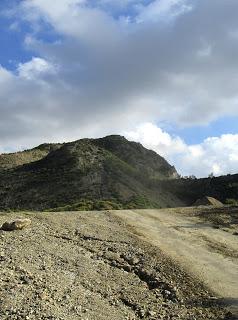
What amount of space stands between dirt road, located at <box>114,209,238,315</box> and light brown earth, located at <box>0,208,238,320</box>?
4 centimetres

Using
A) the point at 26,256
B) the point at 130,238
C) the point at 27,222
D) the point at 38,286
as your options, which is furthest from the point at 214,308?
the point at 27,222

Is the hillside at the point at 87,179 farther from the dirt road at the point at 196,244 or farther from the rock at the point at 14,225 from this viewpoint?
the rock at the point at 14,225

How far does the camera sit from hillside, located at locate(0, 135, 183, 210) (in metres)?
39.8

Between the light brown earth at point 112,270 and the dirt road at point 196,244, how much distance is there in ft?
0.12

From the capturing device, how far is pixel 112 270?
16625 millimetres

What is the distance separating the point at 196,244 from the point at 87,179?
75.3ft

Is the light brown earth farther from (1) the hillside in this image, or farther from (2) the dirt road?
(1) the hillside

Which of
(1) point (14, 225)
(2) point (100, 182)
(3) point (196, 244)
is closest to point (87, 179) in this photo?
(2) point (100, 182)

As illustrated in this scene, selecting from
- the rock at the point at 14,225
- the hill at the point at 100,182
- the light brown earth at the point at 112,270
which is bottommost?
the light brown earth at the point at 112,270

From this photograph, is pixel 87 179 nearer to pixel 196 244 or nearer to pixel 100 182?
pixel 100 182

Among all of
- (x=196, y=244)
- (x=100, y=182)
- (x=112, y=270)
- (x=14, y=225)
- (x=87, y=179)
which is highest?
(x=87, y=179)

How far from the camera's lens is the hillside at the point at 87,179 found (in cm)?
3975

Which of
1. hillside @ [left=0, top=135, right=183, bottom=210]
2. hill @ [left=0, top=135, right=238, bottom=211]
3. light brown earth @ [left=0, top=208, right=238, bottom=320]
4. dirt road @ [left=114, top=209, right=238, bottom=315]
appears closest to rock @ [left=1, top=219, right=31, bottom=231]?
light brown earth @ [left=0, top=208, right=238, bottom=320]

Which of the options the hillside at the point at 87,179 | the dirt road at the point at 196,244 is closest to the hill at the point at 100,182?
the hillside at the point at 87,179
